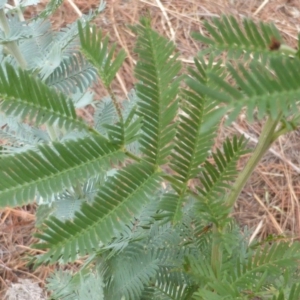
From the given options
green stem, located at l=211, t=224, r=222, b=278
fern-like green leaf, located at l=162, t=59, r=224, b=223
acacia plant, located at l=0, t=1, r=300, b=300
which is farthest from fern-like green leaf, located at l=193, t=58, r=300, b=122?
green stem, located at l=211, t=224, r=222, b=278

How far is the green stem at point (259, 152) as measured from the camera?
1.43 ft

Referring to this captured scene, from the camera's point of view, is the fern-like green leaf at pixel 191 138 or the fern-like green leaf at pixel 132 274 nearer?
the fern-like green leaf at pixel 191 138

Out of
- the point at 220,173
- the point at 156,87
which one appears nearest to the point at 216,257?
the point at 220,173

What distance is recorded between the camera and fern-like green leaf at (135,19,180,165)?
450 millimetres

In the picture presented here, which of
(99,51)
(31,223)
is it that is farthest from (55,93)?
(31,223)

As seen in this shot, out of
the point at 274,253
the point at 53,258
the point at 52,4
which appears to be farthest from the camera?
the point at 52,4

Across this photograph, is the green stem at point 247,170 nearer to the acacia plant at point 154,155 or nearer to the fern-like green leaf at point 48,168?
the acacia plant at point 154,155

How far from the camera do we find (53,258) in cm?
44

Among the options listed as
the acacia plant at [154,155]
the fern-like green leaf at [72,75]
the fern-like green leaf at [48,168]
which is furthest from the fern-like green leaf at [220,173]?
the fern-like green leaf at [72,75]

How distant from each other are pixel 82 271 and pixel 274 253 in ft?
0.83

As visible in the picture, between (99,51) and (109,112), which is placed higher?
(99,51)

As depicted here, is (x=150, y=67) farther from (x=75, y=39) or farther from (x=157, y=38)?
(x=75, y=39)

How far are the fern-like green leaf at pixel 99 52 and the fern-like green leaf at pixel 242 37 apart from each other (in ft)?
0.39

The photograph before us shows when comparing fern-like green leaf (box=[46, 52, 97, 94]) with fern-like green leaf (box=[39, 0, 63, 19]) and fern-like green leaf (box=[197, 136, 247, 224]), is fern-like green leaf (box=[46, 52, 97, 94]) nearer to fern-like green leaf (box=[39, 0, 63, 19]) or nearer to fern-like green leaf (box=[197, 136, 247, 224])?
fern-like green leaf (box=[39, 0, 63, 19])
